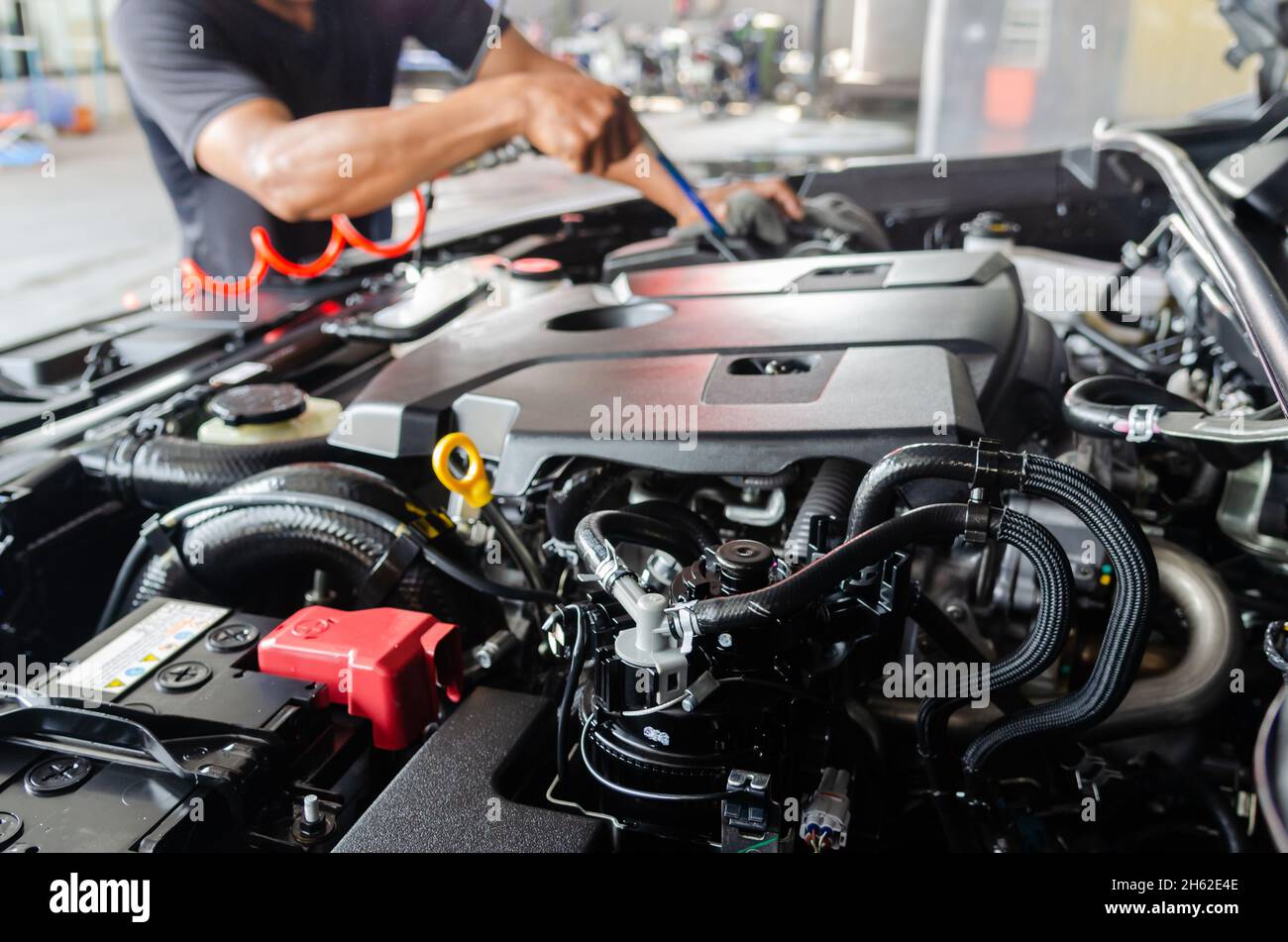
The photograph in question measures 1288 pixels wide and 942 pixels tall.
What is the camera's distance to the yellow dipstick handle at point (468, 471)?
97 centimetres

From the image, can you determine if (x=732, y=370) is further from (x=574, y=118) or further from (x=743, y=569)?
(x=574, y=118)

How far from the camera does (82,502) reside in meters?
1.23

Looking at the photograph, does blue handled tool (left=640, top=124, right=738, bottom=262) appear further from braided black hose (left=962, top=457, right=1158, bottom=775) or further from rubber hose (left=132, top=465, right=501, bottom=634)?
braided black hose (left=962, top=457, right=1158, bottom=775)

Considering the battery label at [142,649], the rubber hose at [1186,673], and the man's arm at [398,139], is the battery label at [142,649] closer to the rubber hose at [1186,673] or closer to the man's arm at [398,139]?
the rubber hose at [1186,673]

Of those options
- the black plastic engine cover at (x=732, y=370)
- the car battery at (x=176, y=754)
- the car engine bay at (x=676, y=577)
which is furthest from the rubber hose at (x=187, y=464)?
the car battery at (x=176, y=754)

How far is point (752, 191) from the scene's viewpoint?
6.45 ft

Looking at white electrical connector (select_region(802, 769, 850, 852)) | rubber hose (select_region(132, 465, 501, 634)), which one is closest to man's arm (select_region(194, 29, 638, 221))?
rubber hose (select_region(132, 465, 501, 634))

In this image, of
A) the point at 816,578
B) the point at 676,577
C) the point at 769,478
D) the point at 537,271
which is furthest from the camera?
the point at 537,271

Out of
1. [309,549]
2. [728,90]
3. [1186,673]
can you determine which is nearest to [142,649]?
[309,549]

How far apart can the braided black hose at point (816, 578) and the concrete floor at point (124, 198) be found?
78.8 inches

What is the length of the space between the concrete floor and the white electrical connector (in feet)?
6.73

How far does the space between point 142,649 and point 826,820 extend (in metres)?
0.66
